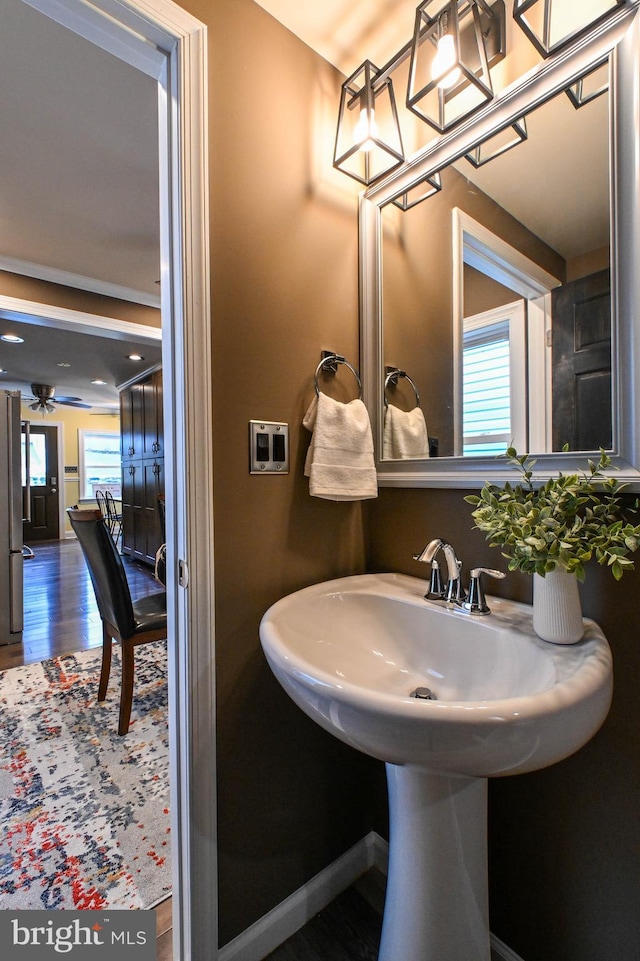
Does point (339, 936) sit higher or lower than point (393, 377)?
lower

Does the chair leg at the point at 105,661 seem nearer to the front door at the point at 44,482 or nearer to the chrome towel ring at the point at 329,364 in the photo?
the chrome towel ring at the point at 329,364

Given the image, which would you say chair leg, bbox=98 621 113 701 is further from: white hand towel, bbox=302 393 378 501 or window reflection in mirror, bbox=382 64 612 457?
window reflection in mirror, bbox=382 64 612 457

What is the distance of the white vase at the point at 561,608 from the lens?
0.73 meters

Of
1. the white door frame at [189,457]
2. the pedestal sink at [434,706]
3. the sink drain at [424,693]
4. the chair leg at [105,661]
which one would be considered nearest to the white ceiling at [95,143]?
the white door frame at [189,457]

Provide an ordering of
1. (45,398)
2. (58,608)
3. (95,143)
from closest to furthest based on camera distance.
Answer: (95,143) < (58,608) < (45,398)

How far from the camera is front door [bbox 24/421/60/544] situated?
719 cm

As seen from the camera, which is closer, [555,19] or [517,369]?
[555,19]

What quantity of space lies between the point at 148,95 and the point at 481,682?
7.09 feet

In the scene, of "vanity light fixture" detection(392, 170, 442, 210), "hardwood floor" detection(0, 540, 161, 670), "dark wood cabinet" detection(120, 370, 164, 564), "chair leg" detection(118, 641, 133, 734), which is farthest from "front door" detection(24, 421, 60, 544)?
"vanity light fixture" detection(392, 170, 442, 210)

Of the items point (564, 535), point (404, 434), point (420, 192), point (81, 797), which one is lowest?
point (81, 797)

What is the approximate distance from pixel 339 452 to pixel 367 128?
2.74 feet

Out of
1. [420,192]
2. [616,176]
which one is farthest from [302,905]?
[420,192]

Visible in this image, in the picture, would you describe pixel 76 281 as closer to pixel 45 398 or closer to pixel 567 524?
pixel 567 524

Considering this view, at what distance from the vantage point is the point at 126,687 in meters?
1.82
